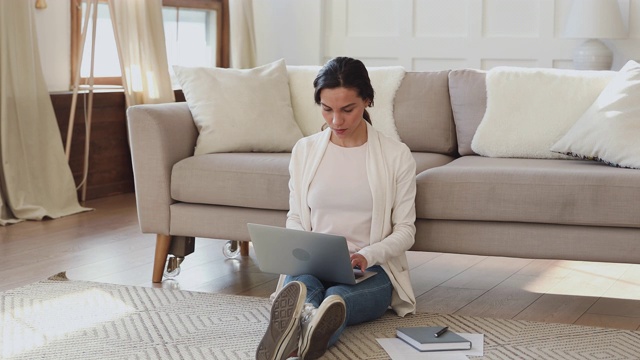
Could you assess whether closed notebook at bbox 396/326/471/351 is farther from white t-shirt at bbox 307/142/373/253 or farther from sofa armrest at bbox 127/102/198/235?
sofa armrest at bbox 127/102/198/235

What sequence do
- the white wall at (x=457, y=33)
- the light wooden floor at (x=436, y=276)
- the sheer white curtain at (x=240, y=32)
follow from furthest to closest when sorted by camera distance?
the sheer white curtain at (x=240, y=32), the white wall at (x=457, y=33), the light wooden floor at (x=436, y=276)

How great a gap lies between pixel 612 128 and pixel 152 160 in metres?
1.61

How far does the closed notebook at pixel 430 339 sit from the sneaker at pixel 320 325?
0.23 m

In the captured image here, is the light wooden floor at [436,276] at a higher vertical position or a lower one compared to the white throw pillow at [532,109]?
lower

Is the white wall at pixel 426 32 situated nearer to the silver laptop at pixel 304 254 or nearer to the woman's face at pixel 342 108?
the woman's face at pixel 342 108

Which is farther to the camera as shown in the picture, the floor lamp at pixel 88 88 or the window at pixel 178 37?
the window at pixel 178 37

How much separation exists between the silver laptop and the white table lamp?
3462 mm

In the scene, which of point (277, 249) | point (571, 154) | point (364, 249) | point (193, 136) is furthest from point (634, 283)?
point (193, 136)

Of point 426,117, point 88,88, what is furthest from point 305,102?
point 88,88

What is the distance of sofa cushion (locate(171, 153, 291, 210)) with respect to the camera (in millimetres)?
3162

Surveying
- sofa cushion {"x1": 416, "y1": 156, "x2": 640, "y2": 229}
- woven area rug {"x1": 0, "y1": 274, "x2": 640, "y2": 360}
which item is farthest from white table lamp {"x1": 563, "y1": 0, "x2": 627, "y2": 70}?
woven area rug {"x1": 0, "y1": 274, "x2": 640, "y2": 360}

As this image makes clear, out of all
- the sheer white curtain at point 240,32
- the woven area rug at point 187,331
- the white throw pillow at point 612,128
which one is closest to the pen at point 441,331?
the woven area rug at point 187,331

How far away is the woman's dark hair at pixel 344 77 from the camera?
8.50ft

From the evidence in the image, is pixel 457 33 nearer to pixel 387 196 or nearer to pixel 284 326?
pixel 387 196
